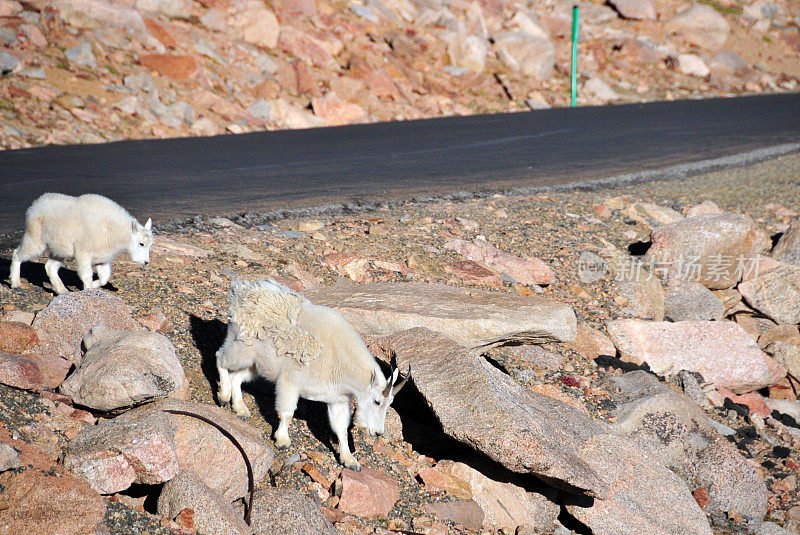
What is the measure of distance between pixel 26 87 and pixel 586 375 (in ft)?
55.7

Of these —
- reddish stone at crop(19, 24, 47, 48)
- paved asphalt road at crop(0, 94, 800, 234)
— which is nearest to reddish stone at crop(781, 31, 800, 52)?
paved asphalt road at crop(0, 94, 800, 234)

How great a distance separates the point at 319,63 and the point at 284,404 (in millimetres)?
23673

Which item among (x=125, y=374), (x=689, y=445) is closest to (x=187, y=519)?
(x=125, y=374)

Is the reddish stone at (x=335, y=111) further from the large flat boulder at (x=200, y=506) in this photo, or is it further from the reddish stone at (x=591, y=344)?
the large flat boulder at (x=200, y=506)

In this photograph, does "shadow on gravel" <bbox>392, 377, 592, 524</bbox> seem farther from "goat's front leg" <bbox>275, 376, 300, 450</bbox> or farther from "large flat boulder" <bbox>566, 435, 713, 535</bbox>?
"goat's front leg" <bbox>275, 376, 300, 450</bbox>

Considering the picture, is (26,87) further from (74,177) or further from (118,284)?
(118,284)

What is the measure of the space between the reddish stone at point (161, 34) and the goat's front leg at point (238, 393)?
21596mm

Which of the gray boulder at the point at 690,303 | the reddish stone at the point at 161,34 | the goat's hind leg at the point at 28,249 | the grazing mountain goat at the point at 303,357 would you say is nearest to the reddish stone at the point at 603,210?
the gray boulder at the point at 690,303

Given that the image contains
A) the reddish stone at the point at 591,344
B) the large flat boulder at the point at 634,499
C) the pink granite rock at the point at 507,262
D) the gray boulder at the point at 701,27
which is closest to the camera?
the large flat boulder at the point at 634,499

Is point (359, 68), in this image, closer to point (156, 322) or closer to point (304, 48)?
point (304, 48)

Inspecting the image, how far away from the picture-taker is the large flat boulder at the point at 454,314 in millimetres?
6555

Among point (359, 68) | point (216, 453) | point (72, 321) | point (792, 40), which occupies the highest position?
point (72, 321)

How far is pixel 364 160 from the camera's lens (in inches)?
603

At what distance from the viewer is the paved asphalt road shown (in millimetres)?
11273
